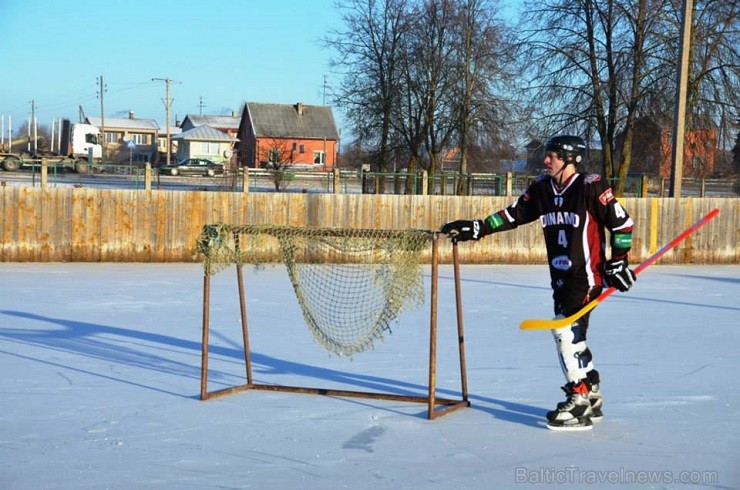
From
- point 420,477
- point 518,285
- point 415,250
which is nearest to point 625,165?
point 518,285

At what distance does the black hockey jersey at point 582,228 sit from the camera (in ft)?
18.3

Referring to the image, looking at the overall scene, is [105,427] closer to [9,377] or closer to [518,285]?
[9,377]

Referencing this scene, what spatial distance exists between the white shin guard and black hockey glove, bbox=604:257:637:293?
36 cm

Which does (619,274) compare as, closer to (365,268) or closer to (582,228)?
(582,228)

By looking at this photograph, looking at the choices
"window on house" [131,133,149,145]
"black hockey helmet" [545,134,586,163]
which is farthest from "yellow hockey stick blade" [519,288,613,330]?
"window on house" [131,133,149,145]

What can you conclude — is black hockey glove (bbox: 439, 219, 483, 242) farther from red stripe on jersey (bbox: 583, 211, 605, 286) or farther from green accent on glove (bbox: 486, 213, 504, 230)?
red stripe on jersey (bbox: 583, 211, 605, 286)

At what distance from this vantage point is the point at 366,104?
1114 inches

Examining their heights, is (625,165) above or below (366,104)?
below

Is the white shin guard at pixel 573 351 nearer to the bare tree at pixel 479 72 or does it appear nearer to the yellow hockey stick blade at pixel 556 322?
the yellow hockey stick blade at pixel 556 322

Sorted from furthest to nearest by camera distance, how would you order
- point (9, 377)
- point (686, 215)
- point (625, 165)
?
point (625, 165), point (686, 215), point (9, 377)

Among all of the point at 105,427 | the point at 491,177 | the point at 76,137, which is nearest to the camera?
the point at 105,427

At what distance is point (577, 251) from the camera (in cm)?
564

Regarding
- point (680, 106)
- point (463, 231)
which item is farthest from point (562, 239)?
point (680, 106)

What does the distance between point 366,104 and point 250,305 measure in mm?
17493
